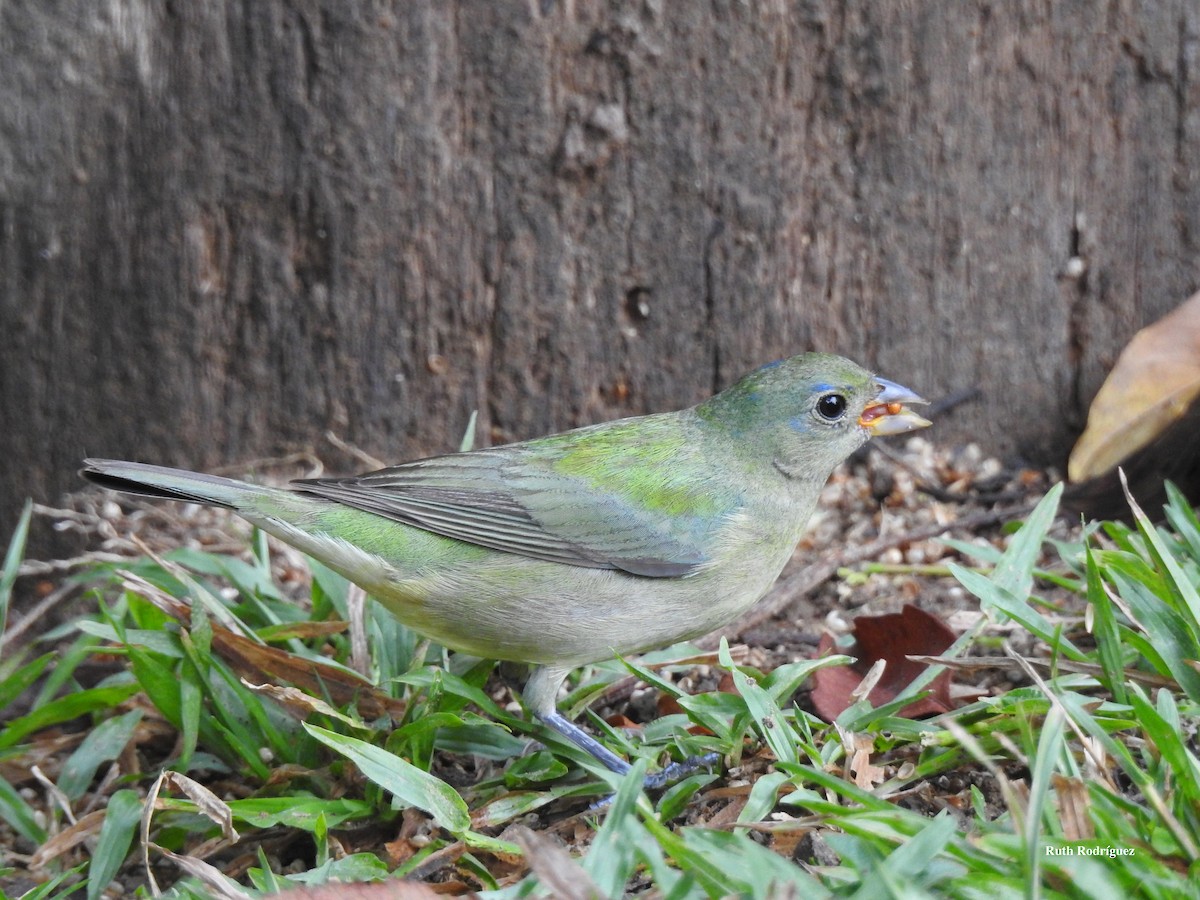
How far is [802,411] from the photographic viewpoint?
4082mm

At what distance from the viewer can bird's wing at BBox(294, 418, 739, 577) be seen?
3.69 meters

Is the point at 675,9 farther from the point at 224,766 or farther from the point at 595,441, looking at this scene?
the point at 224,766

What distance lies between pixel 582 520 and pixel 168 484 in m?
1.17

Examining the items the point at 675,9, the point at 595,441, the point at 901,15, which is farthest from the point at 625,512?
the point at 901,15

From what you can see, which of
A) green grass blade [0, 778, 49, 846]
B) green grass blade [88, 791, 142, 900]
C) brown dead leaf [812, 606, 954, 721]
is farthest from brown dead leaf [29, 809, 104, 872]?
brown dead leaf [812, 606, 954, 721]

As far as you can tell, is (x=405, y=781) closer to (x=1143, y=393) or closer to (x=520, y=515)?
(x=520, y=515)

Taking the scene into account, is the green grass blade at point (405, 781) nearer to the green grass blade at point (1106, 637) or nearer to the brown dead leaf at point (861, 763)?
the brown dead leaf at point (861, 763)

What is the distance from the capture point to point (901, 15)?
4.56 m

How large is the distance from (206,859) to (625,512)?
1494mm

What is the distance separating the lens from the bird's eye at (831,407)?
161 inches

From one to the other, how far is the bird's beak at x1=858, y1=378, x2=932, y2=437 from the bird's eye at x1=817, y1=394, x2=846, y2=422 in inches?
3.7

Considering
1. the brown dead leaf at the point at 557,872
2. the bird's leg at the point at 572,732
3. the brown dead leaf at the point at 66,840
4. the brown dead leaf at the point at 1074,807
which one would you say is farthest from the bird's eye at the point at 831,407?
the brown dead leaf at the point at 66,840

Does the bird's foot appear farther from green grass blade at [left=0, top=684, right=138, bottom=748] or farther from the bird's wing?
green grass blade at [left=0, top=684, right=138, bottom=748]

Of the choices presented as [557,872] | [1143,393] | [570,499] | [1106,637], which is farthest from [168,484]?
[1143,393]
